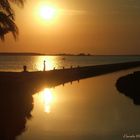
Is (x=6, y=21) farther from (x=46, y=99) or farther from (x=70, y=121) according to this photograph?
(x=46, y=99)

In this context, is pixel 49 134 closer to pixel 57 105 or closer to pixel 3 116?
pixel 3 116

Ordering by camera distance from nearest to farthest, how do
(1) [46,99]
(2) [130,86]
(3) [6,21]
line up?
(3) [6,21], (1) [46,99], (2) [130,86]

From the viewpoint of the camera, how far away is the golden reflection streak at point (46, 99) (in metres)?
27.7

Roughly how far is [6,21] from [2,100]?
4728mm

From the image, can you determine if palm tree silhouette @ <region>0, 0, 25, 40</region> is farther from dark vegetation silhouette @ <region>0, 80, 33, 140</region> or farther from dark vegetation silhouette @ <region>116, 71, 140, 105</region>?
dark vegetation silhouette @ <region>116, 71, 140, 105</region>

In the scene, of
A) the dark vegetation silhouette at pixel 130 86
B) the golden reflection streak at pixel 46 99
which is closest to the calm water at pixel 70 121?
the golden reflection streak at pixel 46 99

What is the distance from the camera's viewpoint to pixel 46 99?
31953 millimetres

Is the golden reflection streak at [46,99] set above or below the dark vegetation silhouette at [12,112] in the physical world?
below

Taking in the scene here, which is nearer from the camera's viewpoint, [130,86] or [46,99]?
[46,99]

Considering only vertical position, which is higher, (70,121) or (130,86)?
(70,121)

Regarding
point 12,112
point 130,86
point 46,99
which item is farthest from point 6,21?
point 130,86

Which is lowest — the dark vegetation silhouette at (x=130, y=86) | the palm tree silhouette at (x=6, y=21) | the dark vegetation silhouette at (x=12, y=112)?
the dark vegetation silhouette at (x=130, y=86)

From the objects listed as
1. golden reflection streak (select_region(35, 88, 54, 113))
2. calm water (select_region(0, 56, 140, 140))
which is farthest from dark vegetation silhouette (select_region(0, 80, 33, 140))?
golden reflection streak (select_region(35, 88, 54, 113))

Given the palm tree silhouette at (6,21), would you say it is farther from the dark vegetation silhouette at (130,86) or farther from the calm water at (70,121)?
the dark vegetation silhouette at (130,86)
